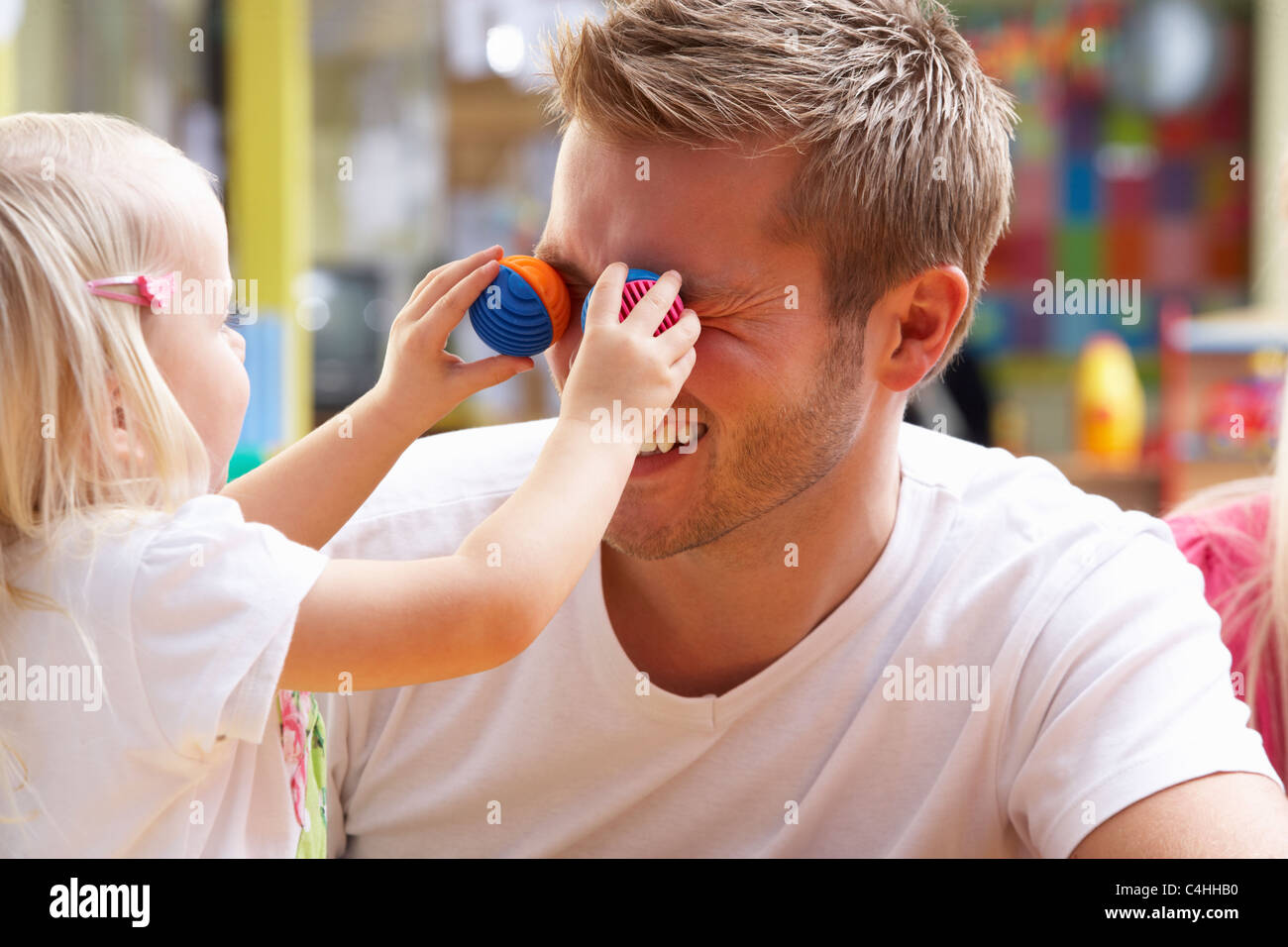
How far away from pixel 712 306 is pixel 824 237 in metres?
0.17

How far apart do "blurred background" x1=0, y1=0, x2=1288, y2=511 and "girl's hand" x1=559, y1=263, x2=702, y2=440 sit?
12.2 ft

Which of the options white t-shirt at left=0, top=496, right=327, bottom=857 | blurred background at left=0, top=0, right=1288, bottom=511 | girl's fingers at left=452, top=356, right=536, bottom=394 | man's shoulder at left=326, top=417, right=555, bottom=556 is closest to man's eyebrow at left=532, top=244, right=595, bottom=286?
girl's fingers at left=452, top=356, right=536, bottom=394

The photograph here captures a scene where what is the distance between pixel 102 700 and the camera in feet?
3.49

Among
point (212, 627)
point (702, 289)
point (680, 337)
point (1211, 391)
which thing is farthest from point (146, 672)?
point (1211, 391)

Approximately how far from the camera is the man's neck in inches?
57.9

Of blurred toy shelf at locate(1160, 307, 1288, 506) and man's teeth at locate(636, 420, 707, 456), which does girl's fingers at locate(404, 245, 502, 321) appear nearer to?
man's teeth at locate(636, 420, 707, 456)

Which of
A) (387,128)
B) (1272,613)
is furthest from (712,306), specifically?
(387,128)

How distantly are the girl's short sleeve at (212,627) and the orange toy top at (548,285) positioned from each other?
1.28ft

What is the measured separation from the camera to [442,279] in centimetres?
141

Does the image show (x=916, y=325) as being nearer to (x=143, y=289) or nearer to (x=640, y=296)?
(x=640, y=296)

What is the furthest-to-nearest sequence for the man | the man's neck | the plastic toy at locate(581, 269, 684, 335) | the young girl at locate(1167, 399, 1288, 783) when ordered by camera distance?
the young girl at locate(1167, 399, 1288, 783)
the man's neck
the man
the plastic toy at locate(581, 269, 684, 335)

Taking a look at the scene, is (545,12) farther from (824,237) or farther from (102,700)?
(102,700)

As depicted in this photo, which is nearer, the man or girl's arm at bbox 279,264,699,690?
girl's arm at bbox 279,264,699,690

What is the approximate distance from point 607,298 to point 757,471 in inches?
12.1
